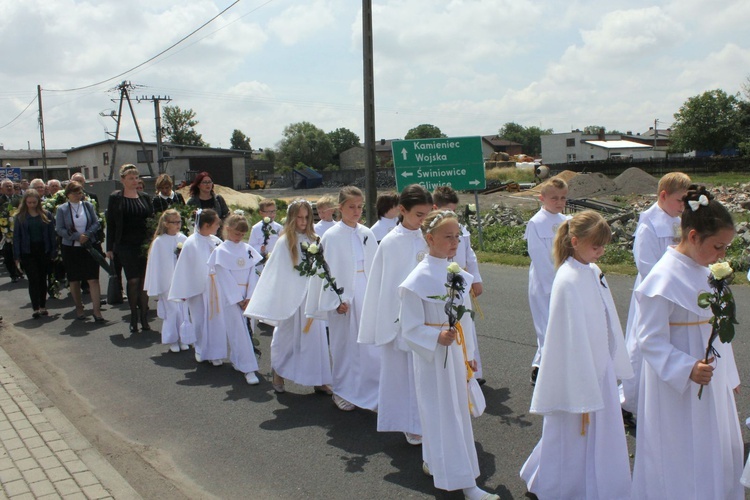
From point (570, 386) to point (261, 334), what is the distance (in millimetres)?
6465

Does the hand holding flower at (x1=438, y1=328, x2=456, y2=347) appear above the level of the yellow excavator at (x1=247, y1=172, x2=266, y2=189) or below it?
below

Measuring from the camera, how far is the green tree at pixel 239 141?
14612 centimetres

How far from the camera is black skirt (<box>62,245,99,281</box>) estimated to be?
35.8ft

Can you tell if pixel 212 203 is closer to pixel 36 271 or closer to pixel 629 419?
pixel 36 271

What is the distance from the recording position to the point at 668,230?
5812 mm

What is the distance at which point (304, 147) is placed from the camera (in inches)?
4232

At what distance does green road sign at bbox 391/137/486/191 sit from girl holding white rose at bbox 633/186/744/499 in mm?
13061

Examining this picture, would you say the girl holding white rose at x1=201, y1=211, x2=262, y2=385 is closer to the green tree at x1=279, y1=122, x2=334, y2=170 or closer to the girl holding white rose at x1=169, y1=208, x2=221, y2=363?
the girl holding white rose at x1=169, y1=208, x2=221, y2=363

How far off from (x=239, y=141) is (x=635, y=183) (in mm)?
118202

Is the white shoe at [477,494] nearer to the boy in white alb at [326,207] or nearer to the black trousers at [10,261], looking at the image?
the boy in white alb at [326,207]

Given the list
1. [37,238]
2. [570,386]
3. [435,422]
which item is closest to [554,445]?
[570,386]

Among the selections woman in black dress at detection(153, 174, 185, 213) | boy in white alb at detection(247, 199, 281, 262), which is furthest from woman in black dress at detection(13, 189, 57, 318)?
boy in white alb at detection(247, 199, 281, 262)

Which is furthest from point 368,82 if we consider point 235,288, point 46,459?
point 46,459

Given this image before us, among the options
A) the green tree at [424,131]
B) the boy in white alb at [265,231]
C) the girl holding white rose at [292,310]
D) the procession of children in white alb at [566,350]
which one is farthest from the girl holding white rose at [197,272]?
the green tree at [424,131]
